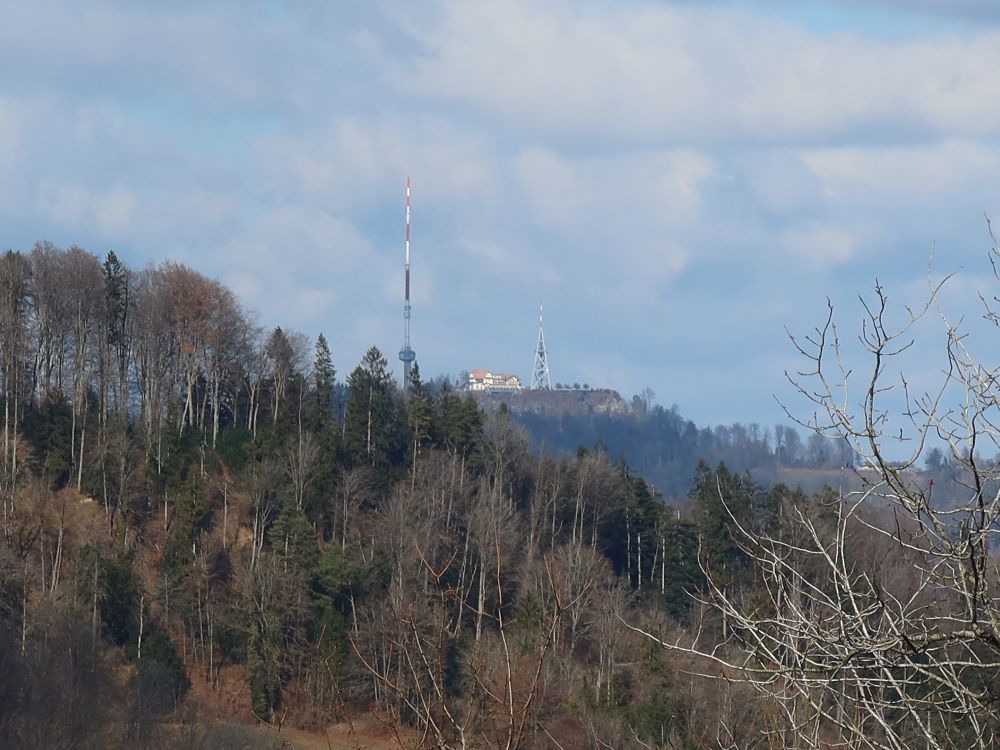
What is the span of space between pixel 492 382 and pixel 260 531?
4959 inches

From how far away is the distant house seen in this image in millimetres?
172125

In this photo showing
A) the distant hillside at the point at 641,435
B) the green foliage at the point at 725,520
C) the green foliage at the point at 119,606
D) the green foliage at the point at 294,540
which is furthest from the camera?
the distant hillside at the point at 641,435

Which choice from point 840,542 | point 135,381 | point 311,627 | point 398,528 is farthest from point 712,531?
point 840,542

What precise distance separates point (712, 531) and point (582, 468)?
7.86m

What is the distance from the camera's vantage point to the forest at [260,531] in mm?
36000

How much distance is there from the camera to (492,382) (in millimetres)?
176750

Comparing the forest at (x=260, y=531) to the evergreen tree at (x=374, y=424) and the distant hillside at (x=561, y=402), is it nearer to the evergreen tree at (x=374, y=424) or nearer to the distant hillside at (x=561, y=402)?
the evergreen tree at (x=374, y=424)

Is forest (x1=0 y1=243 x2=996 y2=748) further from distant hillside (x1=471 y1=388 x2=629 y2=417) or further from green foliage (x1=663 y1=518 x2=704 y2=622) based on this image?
distant hillside (x1=471 y1=388 x2=629 y2=417)

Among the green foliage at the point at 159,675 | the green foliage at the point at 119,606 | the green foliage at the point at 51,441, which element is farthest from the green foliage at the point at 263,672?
the green foliage at the point at 51,441

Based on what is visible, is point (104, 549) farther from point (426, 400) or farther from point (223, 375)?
point (426, 400)

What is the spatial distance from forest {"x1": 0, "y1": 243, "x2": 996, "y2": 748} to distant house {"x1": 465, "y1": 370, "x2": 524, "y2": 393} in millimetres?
107968

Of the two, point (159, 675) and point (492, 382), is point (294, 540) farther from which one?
point (492, 382)

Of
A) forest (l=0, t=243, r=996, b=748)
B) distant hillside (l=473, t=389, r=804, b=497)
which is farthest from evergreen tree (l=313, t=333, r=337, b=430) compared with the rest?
distant hillside (l=473, t=389, r=804, b=497)

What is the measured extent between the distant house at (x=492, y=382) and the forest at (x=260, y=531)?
354 ft
